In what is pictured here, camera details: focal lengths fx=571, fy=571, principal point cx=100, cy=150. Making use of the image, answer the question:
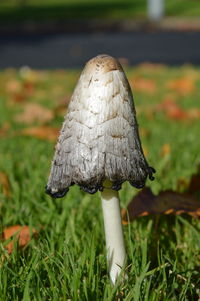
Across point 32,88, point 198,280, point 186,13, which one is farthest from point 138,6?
point 198,280

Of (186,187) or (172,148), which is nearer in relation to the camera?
(186,187)

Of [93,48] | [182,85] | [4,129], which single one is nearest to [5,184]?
[4,129]

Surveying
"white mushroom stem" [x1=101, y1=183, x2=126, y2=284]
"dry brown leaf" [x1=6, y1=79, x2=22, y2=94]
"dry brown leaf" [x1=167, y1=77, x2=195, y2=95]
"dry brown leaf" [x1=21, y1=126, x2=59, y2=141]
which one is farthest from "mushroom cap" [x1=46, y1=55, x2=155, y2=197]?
"dry brown leaf" [x1=6, y1=79, x2=22, y2=94]

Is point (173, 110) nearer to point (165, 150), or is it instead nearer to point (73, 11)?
point (165, 150)

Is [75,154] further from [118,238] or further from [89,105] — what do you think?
[118,238]

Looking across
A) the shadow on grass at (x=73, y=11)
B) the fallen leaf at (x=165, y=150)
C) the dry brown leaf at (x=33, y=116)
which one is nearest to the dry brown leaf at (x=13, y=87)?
the dry brown leaf at (x=33, y=116)

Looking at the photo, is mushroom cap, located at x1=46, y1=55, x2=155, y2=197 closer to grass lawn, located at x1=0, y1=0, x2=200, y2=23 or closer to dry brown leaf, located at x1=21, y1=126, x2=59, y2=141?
dry brown leaf, located at x1=21, y1=126, x2=59, y2=141
